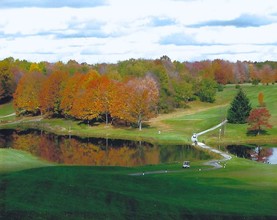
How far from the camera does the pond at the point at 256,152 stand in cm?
8845

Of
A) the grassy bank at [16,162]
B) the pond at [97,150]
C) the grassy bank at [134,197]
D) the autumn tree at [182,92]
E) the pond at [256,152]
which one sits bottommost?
the pond at [256,152]

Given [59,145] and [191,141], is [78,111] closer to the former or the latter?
[59,145]

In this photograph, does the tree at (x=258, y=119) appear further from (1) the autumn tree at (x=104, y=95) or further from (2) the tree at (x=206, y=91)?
(2) the tree at (x=206, y=91)

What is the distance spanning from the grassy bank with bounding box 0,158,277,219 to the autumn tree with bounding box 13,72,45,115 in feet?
296

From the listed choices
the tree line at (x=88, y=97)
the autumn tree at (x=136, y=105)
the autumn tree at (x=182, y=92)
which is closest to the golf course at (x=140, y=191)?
the autumn tree at (x=136, y=105)

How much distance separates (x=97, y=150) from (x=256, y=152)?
28.8 m

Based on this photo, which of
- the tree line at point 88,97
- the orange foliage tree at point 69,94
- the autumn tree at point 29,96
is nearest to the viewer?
the tree line at point 88,97

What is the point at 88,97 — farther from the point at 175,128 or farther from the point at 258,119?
the point at 258,119

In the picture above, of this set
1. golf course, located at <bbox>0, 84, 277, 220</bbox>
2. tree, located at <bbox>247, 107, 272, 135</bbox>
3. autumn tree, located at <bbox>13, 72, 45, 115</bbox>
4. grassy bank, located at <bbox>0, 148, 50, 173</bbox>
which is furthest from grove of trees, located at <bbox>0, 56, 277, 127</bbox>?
grassy bank, located at <bbox>0, 148, 50, 173</bbox>

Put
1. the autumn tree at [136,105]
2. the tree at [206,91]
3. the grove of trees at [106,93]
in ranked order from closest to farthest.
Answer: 1. the autumn tree at [136,105]
2. the grove of trees at [106,93]
3. the tree at [206,91]

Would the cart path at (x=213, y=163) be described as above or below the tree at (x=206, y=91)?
below

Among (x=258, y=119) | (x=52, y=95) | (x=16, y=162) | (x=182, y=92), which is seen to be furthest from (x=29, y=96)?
(x=16, y=162)

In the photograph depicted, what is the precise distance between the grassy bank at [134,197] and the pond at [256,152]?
28268mm

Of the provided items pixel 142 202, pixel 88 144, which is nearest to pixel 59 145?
pixel 88 144
